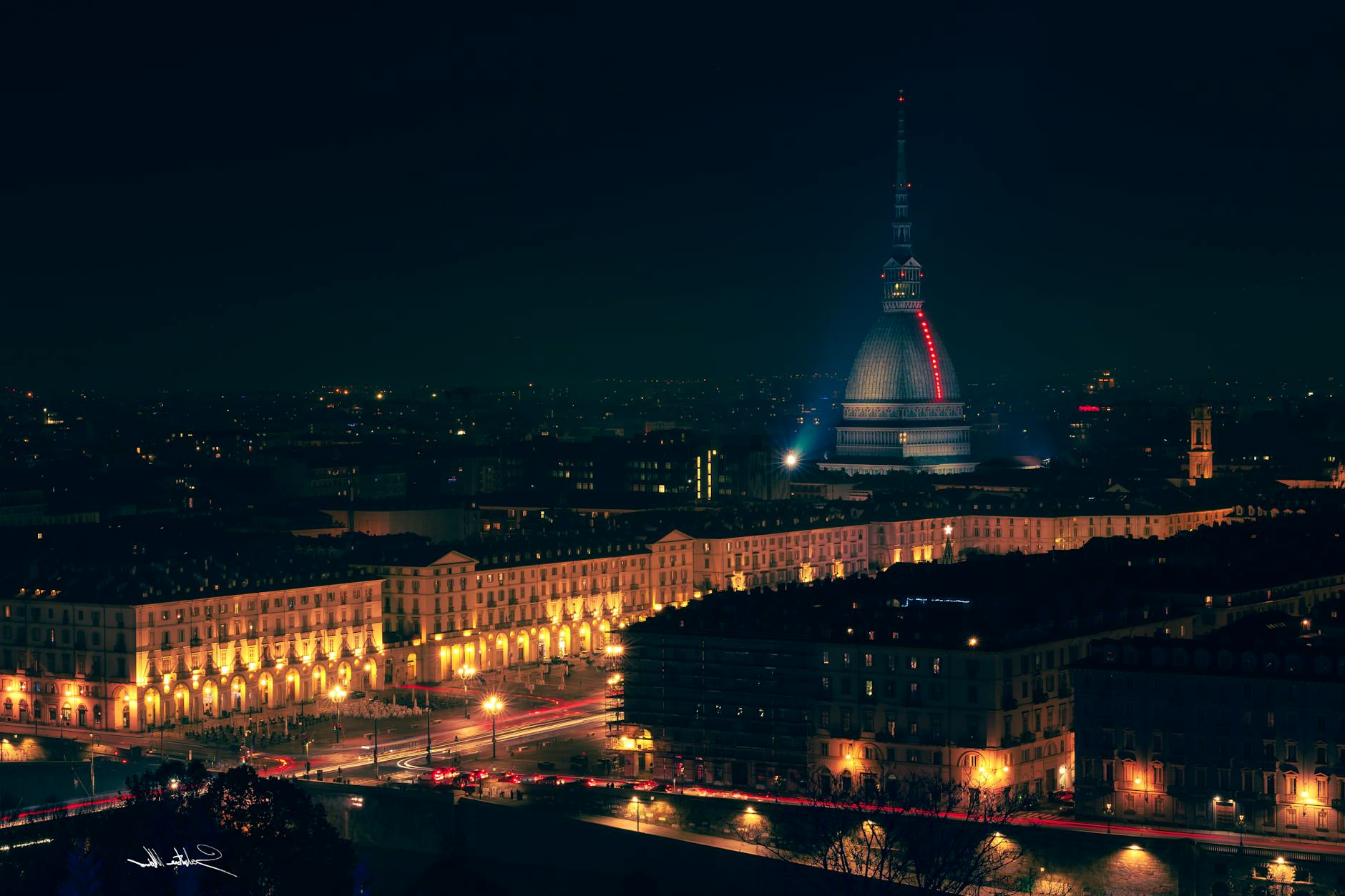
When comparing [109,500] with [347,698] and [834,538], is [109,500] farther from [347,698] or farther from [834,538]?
[347,698]

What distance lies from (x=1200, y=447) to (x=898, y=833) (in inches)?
4297

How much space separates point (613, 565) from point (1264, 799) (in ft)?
177

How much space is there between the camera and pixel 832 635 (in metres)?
88.1

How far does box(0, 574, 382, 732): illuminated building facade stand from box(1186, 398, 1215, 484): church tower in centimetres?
8211

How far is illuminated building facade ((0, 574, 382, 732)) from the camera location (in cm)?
10356

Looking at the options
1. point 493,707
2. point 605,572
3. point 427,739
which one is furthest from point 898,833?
point 605,572

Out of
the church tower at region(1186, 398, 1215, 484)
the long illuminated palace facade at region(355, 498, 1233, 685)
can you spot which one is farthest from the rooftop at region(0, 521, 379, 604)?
the church tower at region(1186, 398, 1215, 484)

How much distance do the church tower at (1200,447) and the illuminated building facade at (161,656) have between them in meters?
82.1

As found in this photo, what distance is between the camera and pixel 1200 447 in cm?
18400

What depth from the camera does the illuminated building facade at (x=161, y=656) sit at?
4077 inches

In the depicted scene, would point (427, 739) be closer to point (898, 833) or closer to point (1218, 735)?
point (898, 833)

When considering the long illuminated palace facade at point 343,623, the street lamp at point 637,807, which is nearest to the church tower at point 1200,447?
the long illuminated palace facade at point 343,623

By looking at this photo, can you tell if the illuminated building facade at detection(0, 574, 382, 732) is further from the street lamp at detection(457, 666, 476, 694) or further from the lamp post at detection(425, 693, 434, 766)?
the lamp post at detection(425, 693, 434, 766)

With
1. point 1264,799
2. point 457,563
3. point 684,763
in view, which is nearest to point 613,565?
point 457,563
